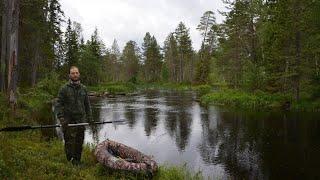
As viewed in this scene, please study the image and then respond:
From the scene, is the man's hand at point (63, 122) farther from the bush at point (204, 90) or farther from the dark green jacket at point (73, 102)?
the bush at point (204, 90)

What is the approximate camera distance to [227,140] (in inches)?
761

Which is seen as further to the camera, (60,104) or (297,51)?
(297,51)

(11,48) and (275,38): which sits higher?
(275,38)

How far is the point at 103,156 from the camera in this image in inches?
419

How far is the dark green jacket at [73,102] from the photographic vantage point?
9836 millimetres

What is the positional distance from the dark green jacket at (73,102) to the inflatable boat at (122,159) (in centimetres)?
127

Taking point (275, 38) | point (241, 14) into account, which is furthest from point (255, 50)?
point (275, 38)

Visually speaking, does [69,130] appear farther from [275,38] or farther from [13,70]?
[275,38]

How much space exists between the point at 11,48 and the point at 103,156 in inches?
313

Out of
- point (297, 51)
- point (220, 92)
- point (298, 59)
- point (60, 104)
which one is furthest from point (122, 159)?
point (220, 92)

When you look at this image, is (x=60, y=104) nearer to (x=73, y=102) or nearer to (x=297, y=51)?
(x=73, y=102)

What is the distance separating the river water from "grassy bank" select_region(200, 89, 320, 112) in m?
3.42

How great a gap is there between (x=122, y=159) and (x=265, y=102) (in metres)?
26.5

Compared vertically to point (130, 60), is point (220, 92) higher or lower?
lower
